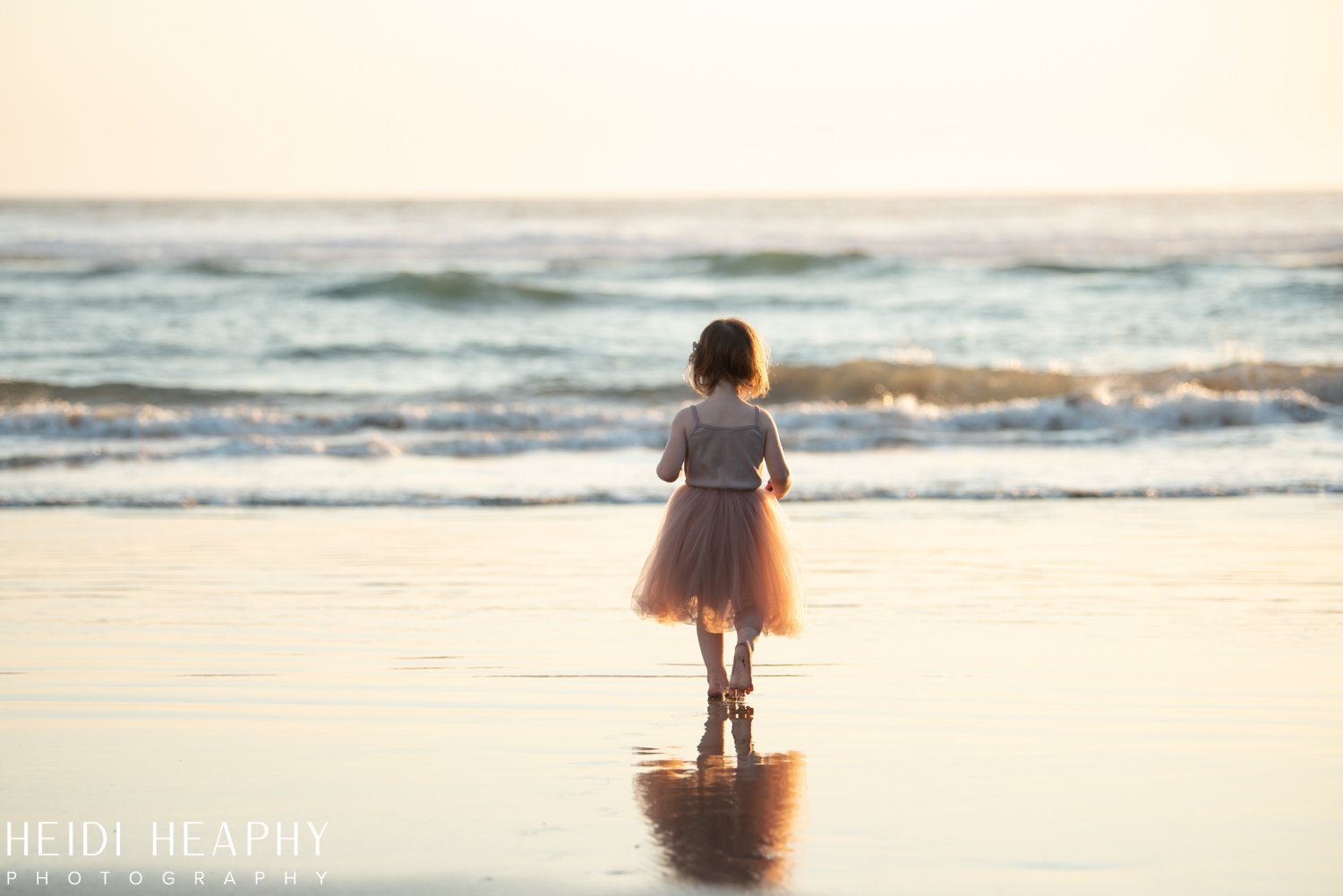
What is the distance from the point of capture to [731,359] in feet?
17.7

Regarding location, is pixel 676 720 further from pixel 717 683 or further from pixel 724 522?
pixel 724 522

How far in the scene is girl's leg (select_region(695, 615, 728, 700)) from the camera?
514 centimetres

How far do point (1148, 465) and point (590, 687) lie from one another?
777 centimetres

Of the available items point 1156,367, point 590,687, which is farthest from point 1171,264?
point 590,687

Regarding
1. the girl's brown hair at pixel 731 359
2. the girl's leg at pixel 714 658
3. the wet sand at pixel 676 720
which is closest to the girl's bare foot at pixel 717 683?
the girl's leg at pixel 714 658

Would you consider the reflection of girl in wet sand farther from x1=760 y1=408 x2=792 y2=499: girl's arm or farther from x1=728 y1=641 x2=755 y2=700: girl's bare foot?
x1=760 y1=408 x2=792 y2=499: girl's arm

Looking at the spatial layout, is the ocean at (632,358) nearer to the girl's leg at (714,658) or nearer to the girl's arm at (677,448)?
the girl's arm at (677,448)

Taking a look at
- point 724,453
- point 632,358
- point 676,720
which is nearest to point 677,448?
point 724,453

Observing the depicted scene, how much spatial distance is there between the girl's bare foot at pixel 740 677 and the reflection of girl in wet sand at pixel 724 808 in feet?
1.24

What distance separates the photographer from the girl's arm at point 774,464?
17.5 feet

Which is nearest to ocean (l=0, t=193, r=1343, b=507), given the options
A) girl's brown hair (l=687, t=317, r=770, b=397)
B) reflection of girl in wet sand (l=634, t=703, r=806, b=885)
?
girl's brown hair (l=687, t=317, r=770, b=397)

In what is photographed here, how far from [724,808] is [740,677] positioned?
4.06 ft

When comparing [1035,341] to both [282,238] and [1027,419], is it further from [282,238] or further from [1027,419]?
[282,238]

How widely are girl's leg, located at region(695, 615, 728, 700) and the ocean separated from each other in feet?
16.8
